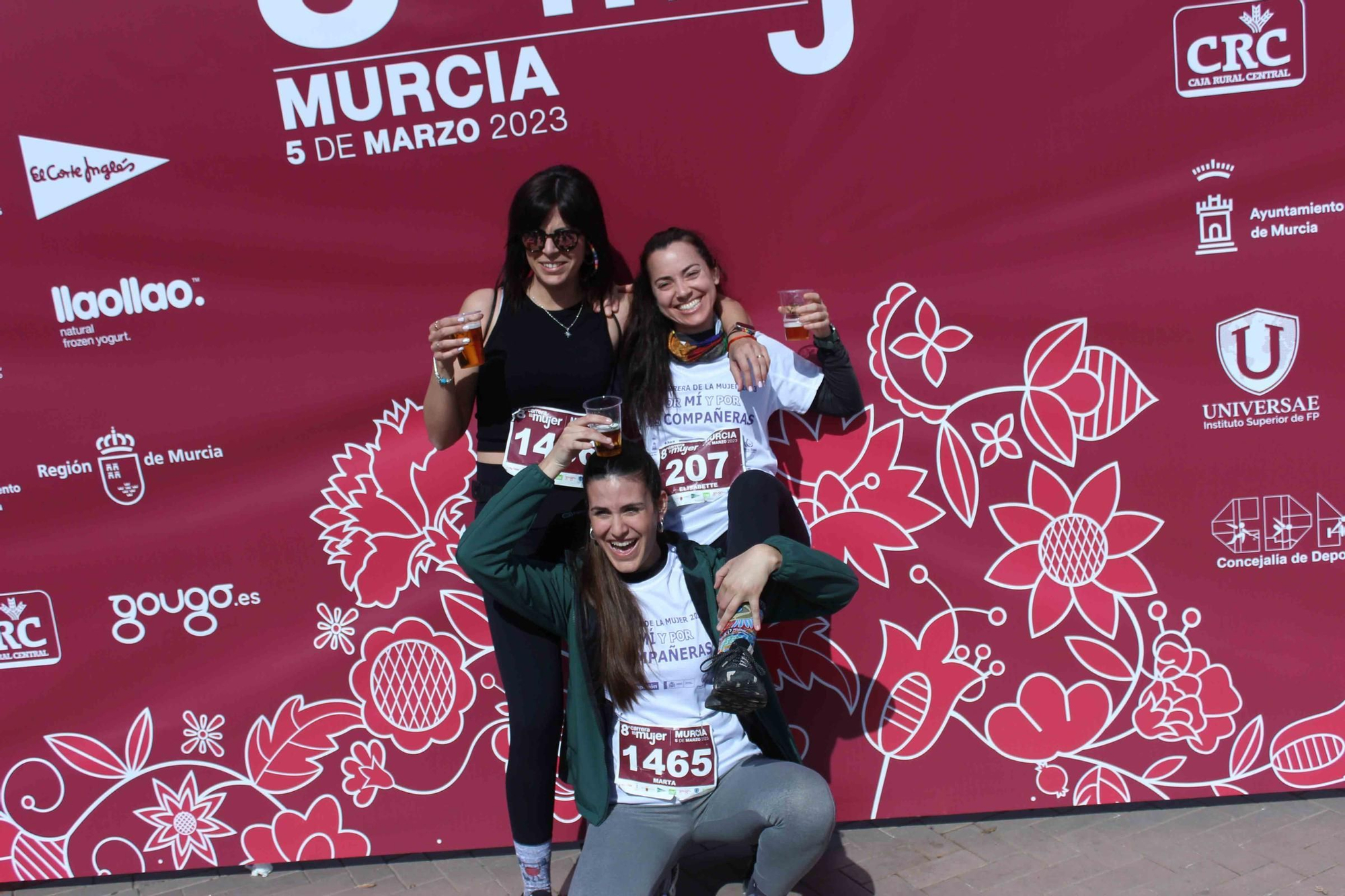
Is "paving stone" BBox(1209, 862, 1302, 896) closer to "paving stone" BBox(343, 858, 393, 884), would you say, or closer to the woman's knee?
the woman's knee

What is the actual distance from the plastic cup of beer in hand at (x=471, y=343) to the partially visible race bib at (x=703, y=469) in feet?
2.03

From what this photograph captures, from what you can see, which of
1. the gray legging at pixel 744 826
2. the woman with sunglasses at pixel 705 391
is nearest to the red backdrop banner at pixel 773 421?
the woman with sunglasses at pixel 705 391

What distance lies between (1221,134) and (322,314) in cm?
274

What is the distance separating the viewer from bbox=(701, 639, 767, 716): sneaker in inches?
108

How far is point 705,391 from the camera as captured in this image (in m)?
3.32

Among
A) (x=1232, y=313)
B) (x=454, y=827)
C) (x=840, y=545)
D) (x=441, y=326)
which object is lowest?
(x=454, y=827)

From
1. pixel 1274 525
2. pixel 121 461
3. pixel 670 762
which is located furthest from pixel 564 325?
pixel 1274 525

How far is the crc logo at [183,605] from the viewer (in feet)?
12.0

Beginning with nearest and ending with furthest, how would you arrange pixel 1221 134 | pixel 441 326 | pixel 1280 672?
1. pixel 441 326
2. pixel 1221 134
3. pixel 1280 672

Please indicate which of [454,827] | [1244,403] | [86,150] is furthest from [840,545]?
[86,150]

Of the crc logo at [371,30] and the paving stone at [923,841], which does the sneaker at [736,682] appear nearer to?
the paving stone at [923,841]

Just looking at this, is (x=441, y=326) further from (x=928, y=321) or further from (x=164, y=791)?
(x=164, y=791)

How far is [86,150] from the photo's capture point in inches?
135

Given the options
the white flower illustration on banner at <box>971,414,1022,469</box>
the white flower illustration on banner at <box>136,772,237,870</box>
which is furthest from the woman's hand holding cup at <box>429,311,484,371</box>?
the white flower illustration on banner at <box>136,772,237,870</box>
